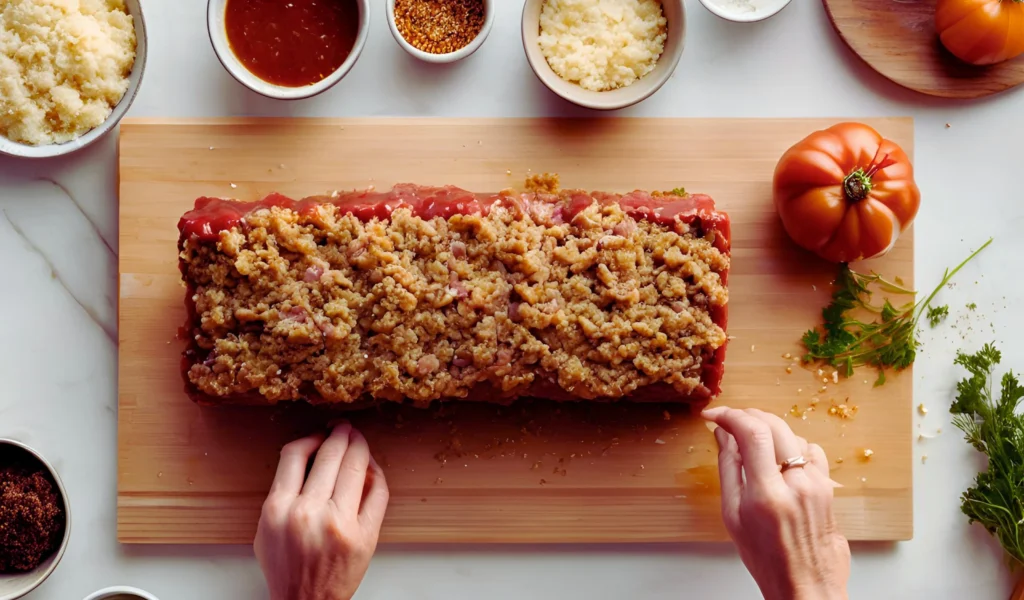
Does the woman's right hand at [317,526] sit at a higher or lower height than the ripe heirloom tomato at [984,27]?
lower

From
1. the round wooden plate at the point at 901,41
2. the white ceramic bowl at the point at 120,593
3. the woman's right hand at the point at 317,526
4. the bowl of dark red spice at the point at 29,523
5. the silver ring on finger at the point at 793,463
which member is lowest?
the white ceramic bowl at the point at 120,593

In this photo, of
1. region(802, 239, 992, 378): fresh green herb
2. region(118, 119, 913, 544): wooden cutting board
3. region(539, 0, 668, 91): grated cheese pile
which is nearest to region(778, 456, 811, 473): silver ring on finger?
region(118, 119, 913, 544): wooden cutting board

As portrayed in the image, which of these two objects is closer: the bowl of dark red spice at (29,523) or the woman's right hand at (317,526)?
the woman's right hand at (317,526)

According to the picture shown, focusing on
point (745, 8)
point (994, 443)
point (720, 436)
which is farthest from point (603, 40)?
point (994, 443)

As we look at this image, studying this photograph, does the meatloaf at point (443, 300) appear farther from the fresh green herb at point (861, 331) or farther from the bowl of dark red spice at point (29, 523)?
the bowl of dark red spice at point (29, 523)

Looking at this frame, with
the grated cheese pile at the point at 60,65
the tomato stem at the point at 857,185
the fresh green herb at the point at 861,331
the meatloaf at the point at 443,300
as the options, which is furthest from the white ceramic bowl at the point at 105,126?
the fresh green herb at the point at 861,331

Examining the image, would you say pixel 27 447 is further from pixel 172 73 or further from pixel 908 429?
pixel 908 429

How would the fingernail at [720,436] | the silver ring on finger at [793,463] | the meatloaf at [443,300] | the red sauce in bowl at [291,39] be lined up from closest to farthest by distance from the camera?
the meatloaf at [443,300] < the silver ring on finger at [793,463] < the fingernail at [720,436] < the red sauce in bowl at [291,39]

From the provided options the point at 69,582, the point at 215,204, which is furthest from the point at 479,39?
the point at 69,582

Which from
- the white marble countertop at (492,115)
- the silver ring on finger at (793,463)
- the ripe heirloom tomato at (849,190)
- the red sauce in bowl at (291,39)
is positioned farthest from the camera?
the white marble countertop at (492,115)
